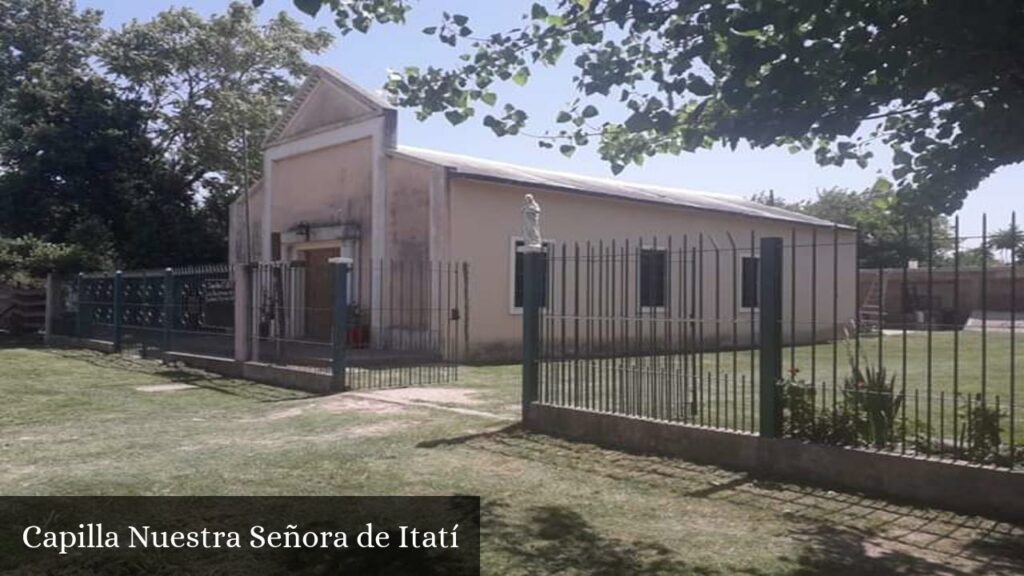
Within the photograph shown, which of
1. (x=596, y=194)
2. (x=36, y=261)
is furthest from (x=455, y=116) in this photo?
(x=36, y=261)

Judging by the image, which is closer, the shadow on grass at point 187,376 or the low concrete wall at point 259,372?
the shadow on grass at point 187,376

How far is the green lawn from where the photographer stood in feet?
15.5

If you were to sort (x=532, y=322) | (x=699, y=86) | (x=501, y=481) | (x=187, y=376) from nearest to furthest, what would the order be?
(x=699, y=86), (x=501, y=481), (x=532, y=322), (x=187, y=376)

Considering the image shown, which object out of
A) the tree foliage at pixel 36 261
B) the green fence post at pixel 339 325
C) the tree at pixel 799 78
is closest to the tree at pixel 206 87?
the tree foliage at pixel 36 261

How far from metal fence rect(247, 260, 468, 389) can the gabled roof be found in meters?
3.35

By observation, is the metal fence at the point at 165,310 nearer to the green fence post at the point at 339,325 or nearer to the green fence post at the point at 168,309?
the green fence post at the point at 168,309

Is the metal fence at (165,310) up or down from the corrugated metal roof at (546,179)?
down

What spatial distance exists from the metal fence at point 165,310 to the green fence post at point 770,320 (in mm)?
9818

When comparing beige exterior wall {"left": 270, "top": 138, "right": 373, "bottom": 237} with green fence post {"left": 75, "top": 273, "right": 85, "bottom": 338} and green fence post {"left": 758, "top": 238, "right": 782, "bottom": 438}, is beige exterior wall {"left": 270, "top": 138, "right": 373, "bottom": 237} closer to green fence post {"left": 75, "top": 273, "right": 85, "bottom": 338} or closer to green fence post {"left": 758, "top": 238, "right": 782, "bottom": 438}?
green fence post {"left": 75, "top": 273, "right": 85, "bottom": 338}

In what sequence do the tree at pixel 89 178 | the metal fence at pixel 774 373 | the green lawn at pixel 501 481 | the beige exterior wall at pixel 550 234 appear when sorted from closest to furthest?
the green lawn at pixel 501 481 → the metal fence at pixel 774 373 → the beige exterior wall at pixel 550 234 → the tree at pixel 89 178

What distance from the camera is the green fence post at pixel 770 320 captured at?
21.9 ft

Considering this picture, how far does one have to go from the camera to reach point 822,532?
5148mm

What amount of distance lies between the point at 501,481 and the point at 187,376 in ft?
28.0

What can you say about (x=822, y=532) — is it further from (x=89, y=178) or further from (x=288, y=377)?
(x=89, y=178)
